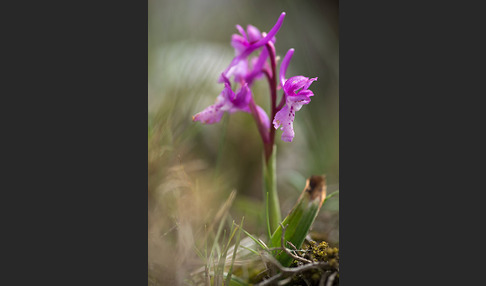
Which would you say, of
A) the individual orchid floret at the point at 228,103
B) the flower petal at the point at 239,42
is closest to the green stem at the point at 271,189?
the individual orchid floret at the point at 228,103

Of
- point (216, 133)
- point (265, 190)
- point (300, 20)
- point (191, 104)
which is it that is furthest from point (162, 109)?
point (300, 20)

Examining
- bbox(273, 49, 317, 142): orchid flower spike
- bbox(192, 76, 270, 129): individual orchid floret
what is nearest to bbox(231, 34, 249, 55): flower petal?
bbox(192, 76, 270, 129): individual orchid floret

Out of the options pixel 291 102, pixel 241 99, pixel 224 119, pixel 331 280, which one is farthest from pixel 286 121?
pixel 224 119

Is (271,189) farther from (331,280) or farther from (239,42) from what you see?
(239,42)

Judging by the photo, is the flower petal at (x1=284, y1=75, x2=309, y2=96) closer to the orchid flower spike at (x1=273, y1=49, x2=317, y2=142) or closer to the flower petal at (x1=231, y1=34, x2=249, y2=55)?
the orchid flower spike at (x1=273, y1=49, x2=317, y2=142)

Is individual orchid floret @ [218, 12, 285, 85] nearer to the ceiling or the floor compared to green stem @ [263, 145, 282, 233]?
nearer to the ceiling

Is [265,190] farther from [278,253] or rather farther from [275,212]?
[278,253]
